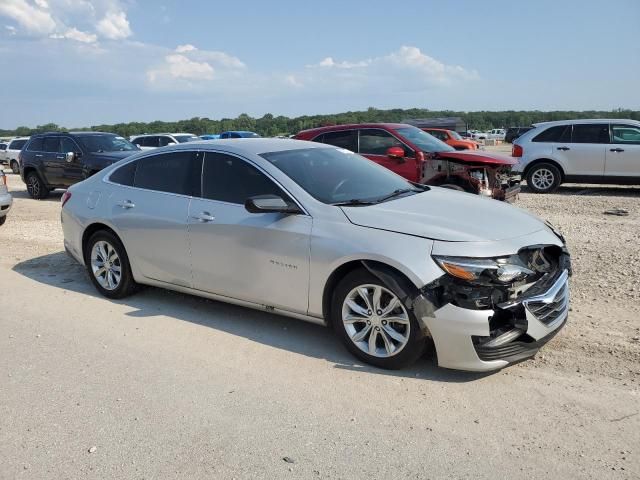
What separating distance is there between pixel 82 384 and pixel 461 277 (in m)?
2.70

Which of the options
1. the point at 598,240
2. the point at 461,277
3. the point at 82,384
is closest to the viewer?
the point at 461,277

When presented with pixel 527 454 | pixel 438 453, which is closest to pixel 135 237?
pixel 438 453

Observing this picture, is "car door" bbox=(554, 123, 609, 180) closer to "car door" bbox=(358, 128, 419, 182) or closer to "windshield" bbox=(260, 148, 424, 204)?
"car door" bbox=(358, 128, 419, 182)

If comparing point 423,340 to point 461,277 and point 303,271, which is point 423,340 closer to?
point 461,277

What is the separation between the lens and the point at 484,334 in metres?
3.61

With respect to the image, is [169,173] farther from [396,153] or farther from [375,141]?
[375,141]

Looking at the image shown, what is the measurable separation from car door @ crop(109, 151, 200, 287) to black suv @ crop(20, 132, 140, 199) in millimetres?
8136

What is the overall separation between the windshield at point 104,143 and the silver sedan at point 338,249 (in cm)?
858

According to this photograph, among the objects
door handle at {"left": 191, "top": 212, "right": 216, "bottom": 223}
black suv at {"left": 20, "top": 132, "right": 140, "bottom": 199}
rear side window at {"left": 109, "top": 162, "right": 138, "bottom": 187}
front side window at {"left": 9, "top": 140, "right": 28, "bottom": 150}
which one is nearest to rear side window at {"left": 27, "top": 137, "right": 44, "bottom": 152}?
black suv at {"left": 20, "top": 132, "right": 140, "bottom": 199}

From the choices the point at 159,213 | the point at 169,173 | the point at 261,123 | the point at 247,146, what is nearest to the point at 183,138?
the point at 169,173

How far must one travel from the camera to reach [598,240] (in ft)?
25.0

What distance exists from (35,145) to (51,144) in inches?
31.2

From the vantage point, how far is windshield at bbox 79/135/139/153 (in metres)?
13.7

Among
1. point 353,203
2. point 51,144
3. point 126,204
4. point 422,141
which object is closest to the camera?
point 353,203
